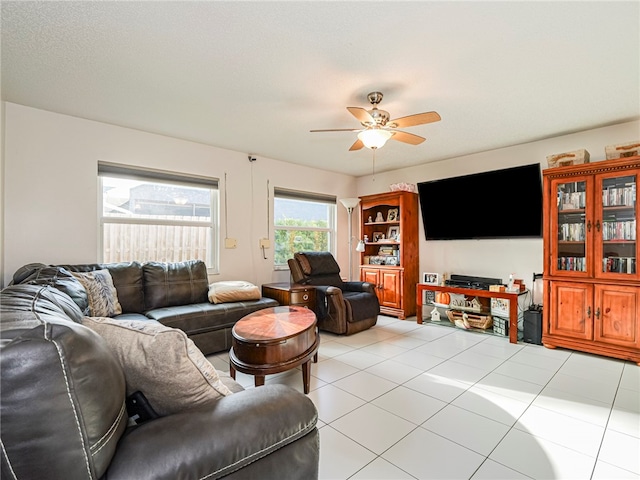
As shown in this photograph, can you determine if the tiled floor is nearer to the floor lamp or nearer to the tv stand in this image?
the tv stand

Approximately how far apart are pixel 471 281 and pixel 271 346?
3228 millimetres

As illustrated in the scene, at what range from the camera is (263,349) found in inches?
85.0

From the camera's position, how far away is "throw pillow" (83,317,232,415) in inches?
39.0

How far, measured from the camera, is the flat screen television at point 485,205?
151 inches

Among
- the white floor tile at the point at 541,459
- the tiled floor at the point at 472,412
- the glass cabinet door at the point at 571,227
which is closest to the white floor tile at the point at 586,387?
the tiled floor at the point at 472,412

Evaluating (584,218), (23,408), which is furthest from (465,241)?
(23,408)

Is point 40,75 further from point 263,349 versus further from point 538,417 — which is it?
point 538,417

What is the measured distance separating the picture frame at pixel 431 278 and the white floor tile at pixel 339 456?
3.22m

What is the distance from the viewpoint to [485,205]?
4188 millimetres

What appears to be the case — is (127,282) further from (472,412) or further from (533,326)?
(533,326)

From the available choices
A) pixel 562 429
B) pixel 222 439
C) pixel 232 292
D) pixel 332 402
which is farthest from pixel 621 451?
pixel 232 292

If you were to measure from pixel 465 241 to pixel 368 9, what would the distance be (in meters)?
3.63

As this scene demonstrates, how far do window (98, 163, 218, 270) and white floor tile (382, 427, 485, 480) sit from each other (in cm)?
308

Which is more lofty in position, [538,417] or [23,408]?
[23,408]
